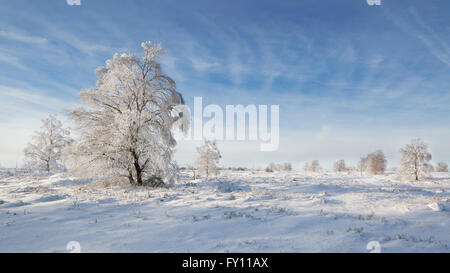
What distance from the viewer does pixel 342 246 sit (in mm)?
4125

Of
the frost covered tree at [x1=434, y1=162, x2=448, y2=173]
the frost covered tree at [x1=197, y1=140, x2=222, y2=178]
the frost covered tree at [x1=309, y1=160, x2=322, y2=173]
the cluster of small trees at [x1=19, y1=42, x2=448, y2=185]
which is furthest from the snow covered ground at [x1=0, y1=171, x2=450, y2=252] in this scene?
the frost covered tree at [x1=434, y1=162, x2=448, y2=173]

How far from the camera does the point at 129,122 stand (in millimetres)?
12188

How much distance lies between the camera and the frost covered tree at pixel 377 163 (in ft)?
182

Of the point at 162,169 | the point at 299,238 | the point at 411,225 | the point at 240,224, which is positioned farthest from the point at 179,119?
the point at 411,225

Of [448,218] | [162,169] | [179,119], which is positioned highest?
[179,119]

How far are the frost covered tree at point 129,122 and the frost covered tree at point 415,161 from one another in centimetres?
3912

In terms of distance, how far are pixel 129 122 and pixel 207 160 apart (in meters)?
23.2

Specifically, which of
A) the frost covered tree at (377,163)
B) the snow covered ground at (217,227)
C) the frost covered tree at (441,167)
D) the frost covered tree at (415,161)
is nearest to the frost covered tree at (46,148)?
the snow covered ground at (217,227)

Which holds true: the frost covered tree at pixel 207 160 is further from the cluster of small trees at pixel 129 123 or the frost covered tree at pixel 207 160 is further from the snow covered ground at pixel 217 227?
the snow covered ground at pixel 217 227

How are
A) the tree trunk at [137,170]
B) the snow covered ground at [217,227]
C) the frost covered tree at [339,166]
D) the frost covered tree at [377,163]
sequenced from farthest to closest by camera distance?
1. the frost covered tree at [339,166]
2. the frost covered tree at [377,163]
3. the tree trunk at [137,170]
4. the snow covered ground at [217,227]

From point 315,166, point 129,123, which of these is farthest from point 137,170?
point 315,166

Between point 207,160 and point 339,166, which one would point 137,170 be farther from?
point 339,166
